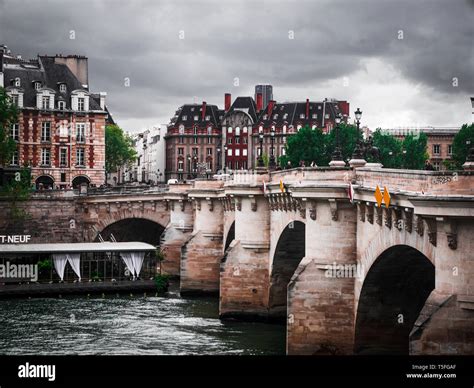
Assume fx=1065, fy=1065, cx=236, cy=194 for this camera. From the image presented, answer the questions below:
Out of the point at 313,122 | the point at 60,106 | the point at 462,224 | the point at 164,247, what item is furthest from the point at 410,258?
the point at 313,122

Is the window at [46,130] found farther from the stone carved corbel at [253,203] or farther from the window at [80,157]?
the stone carved corbel at [253,203]

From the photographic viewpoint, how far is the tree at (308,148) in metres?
111

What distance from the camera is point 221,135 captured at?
155m

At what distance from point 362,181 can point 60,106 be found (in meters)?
61.0

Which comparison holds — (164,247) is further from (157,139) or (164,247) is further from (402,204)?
(157,139)

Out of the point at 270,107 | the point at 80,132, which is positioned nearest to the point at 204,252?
the point at 80,132

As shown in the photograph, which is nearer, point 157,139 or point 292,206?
point 292,206

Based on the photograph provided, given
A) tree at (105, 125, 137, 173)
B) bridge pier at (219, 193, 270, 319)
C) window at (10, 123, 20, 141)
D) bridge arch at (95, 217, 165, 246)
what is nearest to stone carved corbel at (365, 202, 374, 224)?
bridge pier at (219, 193, 270, 319)

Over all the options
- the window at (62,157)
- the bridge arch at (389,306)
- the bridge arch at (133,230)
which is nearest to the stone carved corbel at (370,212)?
the bridge arch at (389,306)

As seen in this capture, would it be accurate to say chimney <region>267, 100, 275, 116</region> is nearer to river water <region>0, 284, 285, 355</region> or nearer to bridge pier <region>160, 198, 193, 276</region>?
bridge pier <region>160, 198, 193, 276</region>

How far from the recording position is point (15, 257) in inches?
2562

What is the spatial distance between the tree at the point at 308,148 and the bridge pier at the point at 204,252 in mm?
45612

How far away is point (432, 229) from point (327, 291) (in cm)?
1085

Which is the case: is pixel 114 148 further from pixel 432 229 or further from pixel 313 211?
pixel 432 229
